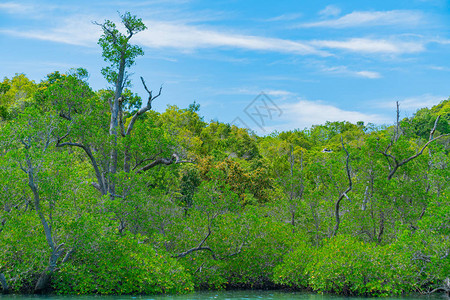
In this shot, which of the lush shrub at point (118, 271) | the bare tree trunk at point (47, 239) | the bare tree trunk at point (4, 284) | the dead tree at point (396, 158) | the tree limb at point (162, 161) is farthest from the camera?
the tree limb at point (162, 161)

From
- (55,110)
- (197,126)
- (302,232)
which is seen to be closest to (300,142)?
(197,126)

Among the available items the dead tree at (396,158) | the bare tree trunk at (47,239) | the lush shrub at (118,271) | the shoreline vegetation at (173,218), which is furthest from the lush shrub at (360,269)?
the bare tree trunk at (47,239)

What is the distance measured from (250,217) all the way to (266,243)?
1519 millimetres

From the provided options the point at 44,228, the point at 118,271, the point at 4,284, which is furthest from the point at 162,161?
the point at 4,284

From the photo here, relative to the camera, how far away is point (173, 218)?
16656mm

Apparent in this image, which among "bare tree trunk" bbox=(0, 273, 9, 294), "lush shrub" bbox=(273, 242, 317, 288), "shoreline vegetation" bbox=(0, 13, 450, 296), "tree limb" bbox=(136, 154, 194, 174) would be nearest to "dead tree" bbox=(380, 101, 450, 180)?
"shoreline vegetation" bbox=(0, 13, 450, 296)

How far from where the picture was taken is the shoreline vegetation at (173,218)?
12.8m

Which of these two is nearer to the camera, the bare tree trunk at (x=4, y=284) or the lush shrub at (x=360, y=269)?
the bare tree trunk at (x=4, y=284)

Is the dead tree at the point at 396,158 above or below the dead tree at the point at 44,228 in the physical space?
above

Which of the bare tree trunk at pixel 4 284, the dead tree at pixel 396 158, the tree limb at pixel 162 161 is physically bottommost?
the bare tree trunk at pixel 4 284

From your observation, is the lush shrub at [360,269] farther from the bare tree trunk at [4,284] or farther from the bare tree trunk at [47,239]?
the bare tree trunk at [4,284]

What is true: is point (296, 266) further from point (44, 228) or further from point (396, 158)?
point (44, 228)

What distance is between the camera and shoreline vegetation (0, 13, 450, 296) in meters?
12.8

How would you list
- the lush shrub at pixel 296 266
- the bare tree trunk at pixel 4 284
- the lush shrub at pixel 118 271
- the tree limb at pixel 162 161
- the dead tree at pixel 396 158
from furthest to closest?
the tree limb at pixel 162 161, the dead tree at pixel 396 158, the lush shrub at pixel 296 266, the lush shrub at pixel 118 271, the bare tree trunk at pixel 4 284
